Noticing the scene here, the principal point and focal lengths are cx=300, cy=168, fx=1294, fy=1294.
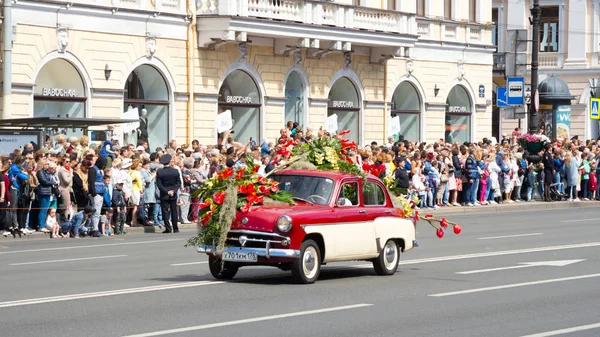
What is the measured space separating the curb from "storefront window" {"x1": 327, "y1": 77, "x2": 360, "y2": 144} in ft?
25.6

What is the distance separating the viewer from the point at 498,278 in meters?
18.1

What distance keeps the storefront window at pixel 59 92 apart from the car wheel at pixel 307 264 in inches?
753

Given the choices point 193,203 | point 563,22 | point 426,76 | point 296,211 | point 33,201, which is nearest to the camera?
point 296,211

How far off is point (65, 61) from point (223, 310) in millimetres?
23152

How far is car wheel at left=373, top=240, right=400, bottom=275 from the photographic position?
18.7 m

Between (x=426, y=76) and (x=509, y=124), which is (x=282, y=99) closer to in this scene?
(x=426, y=76)

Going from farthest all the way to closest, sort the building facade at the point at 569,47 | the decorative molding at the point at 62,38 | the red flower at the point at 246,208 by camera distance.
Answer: the building facade at the point at 569,47 < the decorative molding at the point at 62,38 < the red flower at the point at 246,208

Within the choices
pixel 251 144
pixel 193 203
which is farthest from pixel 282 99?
pixel 193 203

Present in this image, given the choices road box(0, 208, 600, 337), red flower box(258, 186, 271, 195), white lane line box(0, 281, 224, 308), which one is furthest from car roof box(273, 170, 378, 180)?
white lane line box(0, 281, 224, 308)

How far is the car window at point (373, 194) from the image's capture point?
1883 cm

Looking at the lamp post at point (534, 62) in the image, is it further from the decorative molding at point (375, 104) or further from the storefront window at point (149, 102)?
the storefront window at point (149, 102)

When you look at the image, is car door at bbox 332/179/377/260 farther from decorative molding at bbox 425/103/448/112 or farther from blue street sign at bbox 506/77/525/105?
decorative molding at bbox 425/103/448/112

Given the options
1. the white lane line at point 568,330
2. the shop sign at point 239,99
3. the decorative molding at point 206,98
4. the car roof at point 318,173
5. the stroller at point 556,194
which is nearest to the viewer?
the white lane line at point 568,330

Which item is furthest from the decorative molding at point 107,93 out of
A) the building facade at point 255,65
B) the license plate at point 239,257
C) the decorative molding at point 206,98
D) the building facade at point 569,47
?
the building facade at point 569,47
